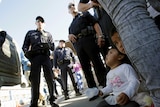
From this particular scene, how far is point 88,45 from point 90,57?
0.21 m

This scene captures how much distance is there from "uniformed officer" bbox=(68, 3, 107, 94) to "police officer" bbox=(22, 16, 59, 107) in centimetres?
64

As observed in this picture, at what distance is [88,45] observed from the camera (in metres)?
4.27

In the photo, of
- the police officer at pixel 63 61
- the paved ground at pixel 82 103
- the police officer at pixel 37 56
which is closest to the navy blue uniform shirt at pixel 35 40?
the police officer at pixel 37 56

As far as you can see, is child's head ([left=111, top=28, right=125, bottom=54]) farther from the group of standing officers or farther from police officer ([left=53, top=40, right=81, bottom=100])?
police officer ([left=53, top=40, right=81, bottom=100])

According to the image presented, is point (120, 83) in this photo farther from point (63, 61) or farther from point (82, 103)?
point (63, 61)

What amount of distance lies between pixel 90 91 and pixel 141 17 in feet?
6.35

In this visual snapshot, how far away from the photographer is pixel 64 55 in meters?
7.89

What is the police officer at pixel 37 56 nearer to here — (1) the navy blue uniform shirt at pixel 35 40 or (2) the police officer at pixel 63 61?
(1) the navy blue uniform shirt at pixel 35 40

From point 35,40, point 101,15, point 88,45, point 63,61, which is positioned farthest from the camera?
point 63,61

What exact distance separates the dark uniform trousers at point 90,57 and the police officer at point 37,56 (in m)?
0.77

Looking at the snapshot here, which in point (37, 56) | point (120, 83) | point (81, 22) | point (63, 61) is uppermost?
point (63, 61)

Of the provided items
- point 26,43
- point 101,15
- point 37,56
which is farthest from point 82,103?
point 26,43

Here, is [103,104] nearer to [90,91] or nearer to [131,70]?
[131,70]

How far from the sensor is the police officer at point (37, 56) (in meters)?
4.77
